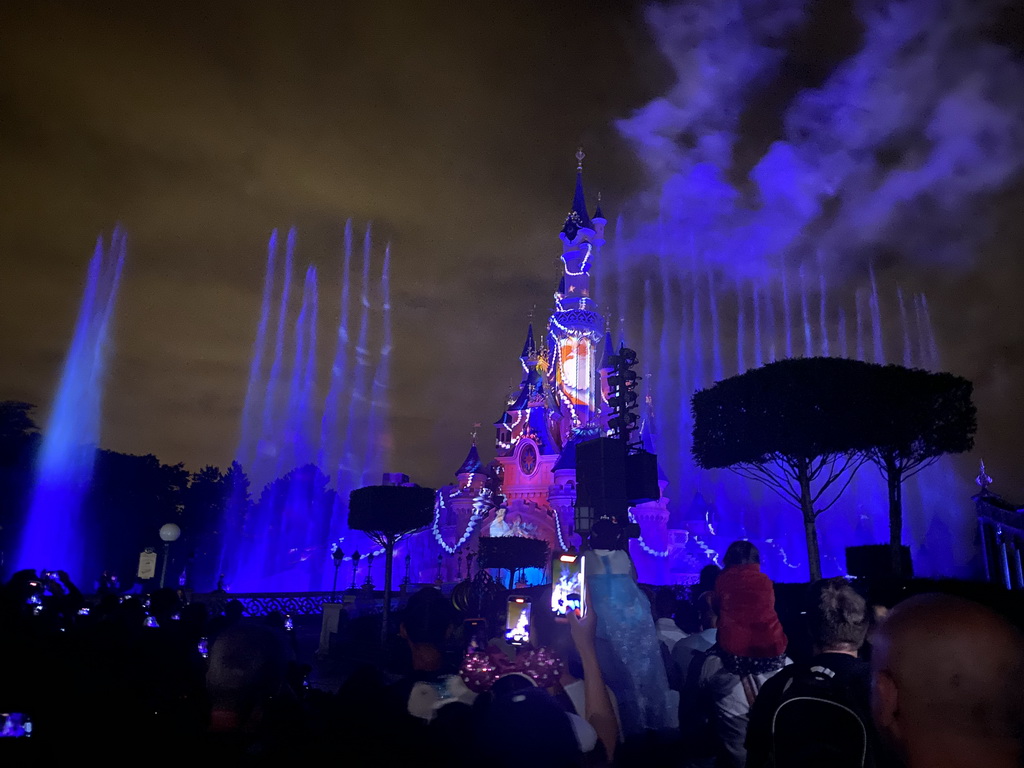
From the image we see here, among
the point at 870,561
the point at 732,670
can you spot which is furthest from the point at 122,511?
the point at 732,670

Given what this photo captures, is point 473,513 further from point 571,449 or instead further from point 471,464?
point 571,449

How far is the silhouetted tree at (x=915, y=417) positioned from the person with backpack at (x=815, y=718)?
25.4 m

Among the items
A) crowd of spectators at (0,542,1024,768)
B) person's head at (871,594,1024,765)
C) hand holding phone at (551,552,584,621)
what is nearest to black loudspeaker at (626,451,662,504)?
crowd of spectators at (0,542,1024,768)

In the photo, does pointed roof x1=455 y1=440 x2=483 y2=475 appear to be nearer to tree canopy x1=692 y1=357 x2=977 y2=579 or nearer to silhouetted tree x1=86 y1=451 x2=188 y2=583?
silhouetted tree x1=86 y1=451 x2=188 y2=583

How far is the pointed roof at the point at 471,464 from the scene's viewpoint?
64500mm

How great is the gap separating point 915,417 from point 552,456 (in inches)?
1399

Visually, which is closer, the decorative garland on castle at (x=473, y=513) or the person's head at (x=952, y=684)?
the person's head at (x=952, y=684)

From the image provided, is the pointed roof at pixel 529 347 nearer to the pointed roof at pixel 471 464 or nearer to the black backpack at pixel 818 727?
the pointed roof at pixel 471 464

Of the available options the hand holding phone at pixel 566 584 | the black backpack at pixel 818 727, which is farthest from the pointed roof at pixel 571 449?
the black backpack at pixel 818 727

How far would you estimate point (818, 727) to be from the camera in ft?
9.58

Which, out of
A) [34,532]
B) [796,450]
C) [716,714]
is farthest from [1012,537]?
[34,532]

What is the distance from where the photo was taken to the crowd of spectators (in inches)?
72.1

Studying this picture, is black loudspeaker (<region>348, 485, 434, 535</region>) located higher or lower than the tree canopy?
lower

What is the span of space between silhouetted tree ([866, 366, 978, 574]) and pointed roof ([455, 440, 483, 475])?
4219 cm
